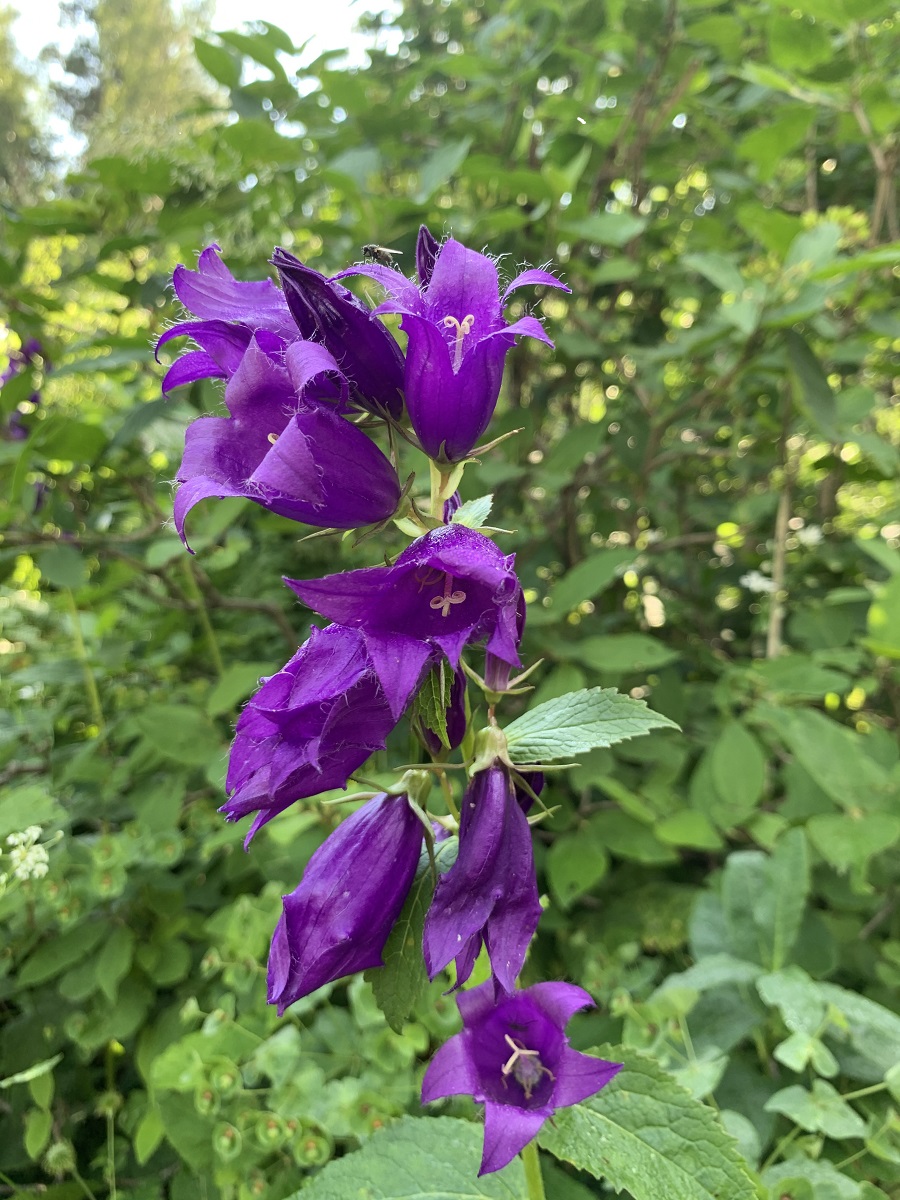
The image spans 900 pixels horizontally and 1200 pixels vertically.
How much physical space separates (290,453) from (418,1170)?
2.48 ft

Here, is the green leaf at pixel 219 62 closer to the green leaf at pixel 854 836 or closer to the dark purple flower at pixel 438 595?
the dark purple flower at pixel 438 595

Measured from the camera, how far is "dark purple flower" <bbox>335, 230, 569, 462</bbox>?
2.04 ft

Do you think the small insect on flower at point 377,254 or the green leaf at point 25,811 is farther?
the green leaf at point 25,811

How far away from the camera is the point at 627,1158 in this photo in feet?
2.27

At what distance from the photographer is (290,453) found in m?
0.54

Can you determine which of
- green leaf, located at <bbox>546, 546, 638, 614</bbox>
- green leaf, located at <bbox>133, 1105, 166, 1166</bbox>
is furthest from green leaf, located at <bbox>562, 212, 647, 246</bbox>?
green leaf, located at <bbox>133, 1105, 166, 1166</bbox>

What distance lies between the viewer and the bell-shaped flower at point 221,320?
0.64 m

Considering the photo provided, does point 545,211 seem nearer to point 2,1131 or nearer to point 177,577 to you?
point 177,577

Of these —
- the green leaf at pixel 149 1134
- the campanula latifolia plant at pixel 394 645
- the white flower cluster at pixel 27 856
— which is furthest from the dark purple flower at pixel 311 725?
the green leaf at pixel 149 1134

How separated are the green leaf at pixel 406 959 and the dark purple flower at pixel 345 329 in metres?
0.47

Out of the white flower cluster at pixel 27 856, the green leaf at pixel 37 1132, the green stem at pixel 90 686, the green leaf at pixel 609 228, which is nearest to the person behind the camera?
the white flower cluster at pixel 27 856

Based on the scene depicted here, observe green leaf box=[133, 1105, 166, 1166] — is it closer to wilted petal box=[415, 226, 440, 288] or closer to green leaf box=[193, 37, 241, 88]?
wilted petal box=[415, 226, 440, 288]

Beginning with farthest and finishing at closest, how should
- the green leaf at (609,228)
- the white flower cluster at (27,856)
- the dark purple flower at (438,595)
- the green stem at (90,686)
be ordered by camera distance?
the green stem at (90,686)
the green leaf at (609,228)
the white flower cluster at (27,856)
the dark purple flower at (438,595)

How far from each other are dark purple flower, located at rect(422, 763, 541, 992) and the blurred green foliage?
273mm
